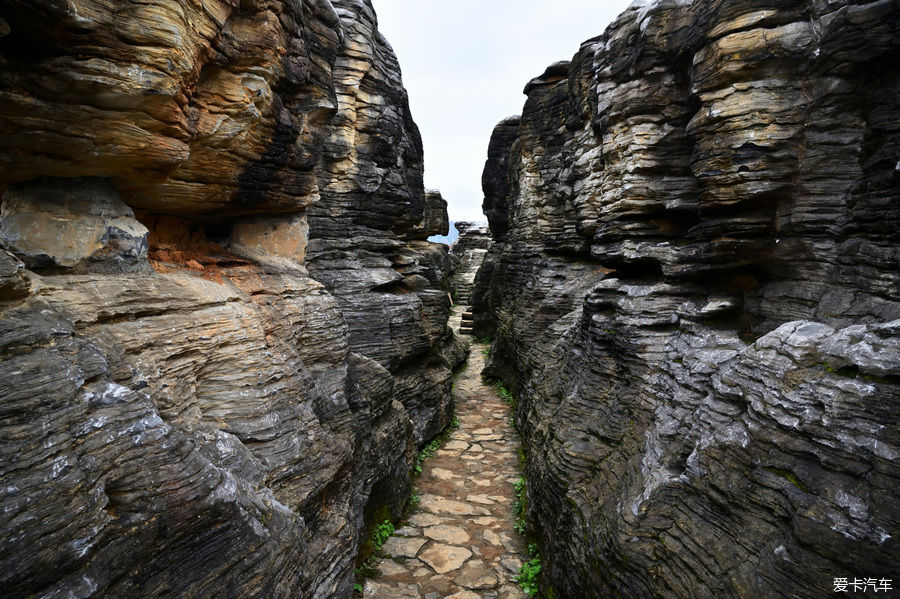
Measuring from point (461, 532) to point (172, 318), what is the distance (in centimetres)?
702

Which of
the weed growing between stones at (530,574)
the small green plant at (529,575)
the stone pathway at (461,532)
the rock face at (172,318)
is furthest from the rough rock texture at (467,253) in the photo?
the rock face at (172,318)

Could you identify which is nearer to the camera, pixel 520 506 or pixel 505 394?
pixel 520 506

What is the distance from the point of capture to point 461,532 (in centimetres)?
904

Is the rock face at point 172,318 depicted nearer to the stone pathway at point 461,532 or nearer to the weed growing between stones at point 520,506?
the stone pathway at point 461,532

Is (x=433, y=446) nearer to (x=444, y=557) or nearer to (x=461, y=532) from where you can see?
(x=461, y=532)

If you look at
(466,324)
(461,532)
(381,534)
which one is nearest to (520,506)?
(461,532)

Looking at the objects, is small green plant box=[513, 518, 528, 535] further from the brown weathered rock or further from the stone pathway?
the brown weathered rock

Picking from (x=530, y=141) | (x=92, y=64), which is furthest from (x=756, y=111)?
Answer: (x=530, y=141)

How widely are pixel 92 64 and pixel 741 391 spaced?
24.4ft

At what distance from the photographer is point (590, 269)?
561 inches

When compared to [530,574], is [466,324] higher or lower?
higher

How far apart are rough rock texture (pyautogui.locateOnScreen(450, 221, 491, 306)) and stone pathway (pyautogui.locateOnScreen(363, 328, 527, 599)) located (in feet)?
74.1

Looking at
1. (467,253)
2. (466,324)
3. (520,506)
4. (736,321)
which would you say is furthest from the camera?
(467,253)

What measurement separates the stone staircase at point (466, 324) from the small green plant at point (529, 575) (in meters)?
20.1
